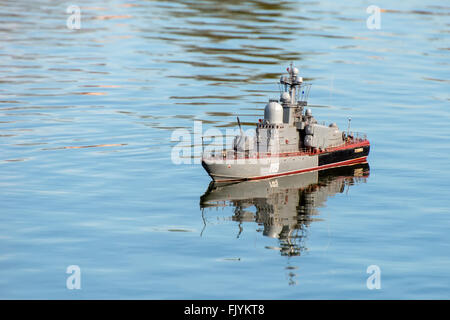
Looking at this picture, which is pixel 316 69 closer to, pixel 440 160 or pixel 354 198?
pixel 440 160

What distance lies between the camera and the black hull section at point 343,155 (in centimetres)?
8438

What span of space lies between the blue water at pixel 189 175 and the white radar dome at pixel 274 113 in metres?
9.92

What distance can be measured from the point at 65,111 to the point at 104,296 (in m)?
65.1

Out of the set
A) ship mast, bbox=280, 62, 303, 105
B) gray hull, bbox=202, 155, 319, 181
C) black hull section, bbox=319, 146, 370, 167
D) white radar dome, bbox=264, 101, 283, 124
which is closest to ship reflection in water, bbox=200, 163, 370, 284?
gray hull, bbox=202, 155, 319, 181

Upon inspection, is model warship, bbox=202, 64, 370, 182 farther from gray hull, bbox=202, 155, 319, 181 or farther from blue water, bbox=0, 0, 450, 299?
blue water, bbox=0, 0, 450, 299

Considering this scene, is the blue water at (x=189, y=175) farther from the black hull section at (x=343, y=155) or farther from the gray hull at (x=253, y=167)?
the gray hull at (x=253, y=167)

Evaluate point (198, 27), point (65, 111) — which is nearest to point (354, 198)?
point (65, 111)

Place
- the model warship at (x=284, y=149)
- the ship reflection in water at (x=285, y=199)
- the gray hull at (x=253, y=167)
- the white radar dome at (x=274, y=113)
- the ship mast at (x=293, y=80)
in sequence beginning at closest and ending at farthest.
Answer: the ship reflection in water at (x=285, y=199) < the gray hull at (x=253, y=167) < the model warship at (x=284, y=149) < the white radar dome at (x=274, y=113) < the ship mast at (x=293, y=80)

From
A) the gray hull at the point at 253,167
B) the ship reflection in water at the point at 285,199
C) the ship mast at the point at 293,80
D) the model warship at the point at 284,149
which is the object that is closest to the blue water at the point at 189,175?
the ship reflection in water at the point at 285,199

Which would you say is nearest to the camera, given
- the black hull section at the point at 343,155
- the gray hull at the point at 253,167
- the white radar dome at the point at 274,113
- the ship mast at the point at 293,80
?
the gray hull at the point at 253,167

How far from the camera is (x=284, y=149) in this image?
266ft

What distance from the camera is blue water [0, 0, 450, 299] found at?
50.4 m

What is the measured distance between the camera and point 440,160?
3381 inches

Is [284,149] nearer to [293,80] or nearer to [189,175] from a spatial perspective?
[293,80]
